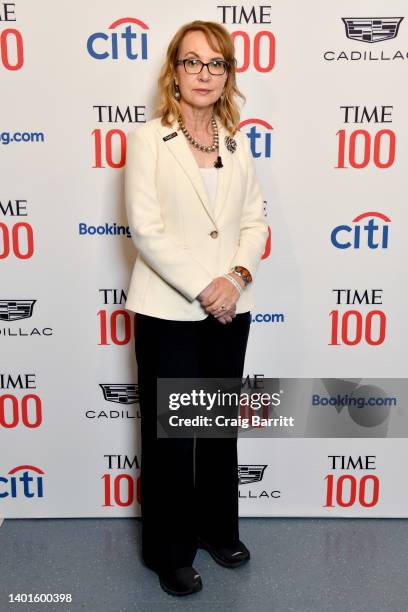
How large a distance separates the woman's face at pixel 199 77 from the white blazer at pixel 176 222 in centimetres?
11

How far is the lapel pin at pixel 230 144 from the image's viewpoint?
2340mm

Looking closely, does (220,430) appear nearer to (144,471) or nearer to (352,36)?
(144,471)

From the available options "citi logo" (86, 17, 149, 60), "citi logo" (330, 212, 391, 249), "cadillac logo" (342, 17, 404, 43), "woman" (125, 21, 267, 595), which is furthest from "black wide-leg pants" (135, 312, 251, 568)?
"cadillac logo" (342, 17, 404, 43)

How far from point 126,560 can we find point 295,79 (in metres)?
1.81

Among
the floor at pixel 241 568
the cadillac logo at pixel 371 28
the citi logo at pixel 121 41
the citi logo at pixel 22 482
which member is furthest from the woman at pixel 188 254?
the citi logo at pixel 22 482

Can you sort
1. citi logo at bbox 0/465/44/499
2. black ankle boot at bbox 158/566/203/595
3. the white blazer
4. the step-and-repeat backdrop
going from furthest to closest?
citi logo at bbox 0/465/44/499, the step-and-repeat backdrop, black ankle boot at bbox 158/566/203/595, the white blazer

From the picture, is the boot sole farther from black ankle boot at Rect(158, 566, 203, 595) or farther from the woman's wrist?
the woman's wrist

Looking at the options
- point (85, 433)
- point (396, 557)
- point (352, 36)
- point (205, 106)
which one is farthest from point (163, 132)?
point (396, 557)

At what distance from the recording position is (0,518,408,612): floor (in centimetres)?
238

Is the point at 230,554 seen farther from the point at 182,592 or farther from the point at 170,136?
the point at 170,136

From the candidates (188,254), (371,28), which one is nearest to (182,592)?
(188,254)

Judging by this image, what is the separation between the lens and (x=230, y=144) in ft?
7.70

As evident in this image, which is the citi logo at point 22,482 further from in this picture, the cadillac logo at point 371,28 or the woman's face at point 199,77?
the cadillac logo at point 371,28

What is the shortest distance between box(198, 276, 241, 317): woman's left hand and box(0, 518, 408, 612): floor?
961 mm
